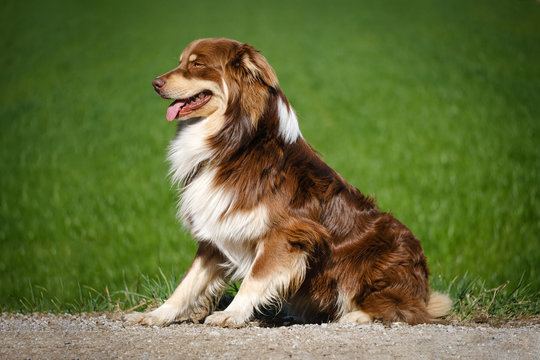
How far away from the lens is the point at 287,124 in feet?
12.8

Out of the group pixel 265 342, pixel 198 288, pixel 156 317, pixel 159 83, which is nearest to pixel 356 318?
pixel 265 342

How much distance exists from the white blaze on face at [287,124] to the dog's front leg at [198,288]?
3.31ft

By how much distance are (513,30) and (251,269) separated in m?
24.9

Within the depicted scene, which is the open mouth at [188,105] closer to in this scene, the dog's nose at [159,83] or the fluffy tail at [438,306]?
the dog's nose at [159,83]

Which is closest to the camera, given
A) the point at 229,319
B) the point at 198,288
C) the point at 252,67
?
the point at 229,319

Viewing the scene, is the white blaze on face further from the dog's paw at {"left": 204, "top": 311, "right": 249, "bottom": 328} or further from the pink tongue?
the dog's paw at {"left": 204, "top": 311, "right": 249, "bottom": 328}

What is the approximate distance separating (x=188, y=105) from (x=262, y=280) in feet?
4.56

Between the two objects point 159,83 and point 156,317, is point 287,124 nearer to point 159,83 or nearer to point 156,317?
point 159,83

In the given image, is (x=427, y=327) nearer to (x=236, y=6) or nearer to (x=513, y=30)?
(x=513, y=30)

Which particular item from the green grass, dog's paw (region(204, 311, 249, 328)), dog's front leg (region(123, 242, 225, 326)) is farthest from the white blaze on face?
the green grass

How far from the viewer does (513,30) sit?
24.5 m

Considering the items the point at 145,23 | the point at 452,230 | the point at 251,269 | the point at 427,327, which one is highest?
the point at 145,23

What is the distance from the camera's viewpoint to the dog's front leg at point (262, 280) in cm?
363

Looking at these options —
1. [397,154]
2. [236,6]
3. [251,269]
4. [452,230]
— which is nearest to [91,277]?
[251,269]
